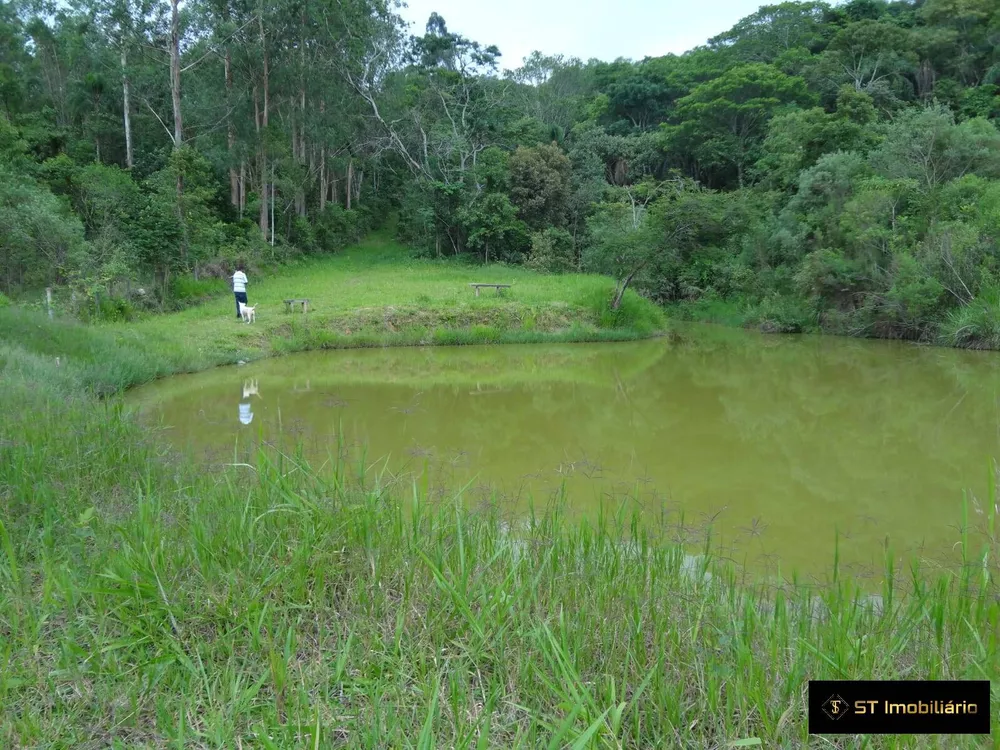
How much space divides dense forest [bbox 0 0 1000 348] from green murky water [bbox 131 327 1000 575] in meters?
3.73

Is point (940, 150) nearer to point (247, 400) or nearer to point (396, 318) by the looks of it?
point (396, 318)

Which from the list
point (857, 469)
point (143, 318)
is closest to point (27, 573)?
point (857, 469)

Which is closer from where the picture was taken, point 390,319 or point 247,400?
point 247,400

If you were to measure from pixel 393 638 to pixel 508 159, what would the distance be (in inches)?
985

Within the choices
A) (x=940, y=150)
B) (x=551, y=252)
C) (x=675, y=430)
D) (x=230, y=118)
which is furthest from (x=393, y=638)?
(x=230, y=118)

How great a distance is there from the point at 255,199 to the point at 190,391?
1685 centimetres

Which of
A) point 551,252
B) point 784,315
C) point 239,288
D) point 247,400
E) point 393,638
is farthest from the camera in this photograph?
point 551,252

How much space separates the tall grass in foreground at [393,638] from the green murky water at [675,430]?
0.66 m

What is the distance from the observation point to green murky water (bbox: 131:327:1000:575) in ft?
14.1

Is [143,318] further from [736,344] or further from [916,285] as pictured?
[916,285]

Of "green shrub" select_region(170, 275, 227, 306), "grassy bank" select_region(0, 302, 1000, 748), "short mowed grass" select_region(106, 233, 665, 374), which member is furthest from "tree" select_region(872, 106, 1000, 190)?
"green shrub" select_region(170, 275, 227, 306)

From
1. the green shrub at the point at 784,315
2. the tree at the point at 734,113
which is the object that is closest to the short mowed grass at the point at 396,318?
the green shrub at the point at 784,315

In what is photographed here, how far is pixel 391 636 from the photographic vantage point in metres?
2.05

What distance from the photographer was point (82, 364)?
761 cm
